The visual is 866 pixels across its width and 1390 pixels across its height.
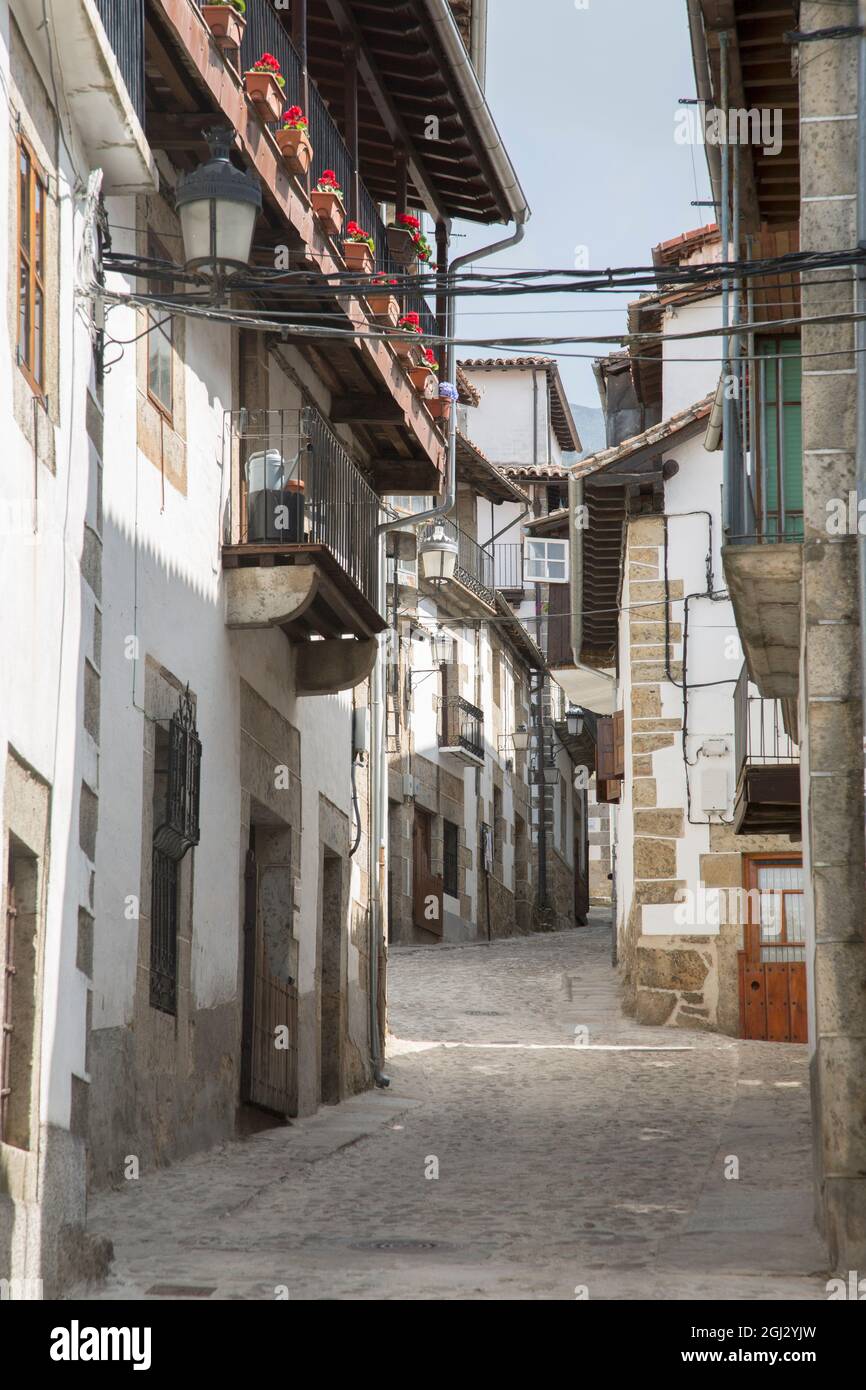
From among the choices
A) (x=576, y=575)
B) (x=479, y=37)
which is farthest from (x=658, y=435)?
(x=479, y=37)

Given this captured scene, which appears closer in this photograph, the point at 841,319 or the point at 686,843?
the point at 841,319

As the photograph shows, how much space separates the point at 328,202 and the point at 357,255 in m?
0.67

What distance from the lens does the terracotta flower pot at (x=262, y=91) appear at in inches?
432

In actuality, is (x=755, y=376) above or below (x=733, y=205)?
below

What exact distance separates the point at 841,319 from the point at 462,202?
917cm

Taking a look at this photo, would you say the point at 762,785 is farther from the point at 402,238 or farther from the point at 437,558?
the point at 437,558

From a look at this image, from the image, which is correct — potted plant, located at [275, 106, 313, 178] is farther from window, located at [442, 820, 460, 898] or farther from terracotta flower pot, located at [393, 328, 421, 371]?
window, located at [442, 820, 460, 898]


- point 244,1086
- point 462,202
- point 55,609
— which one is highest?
point 462,202

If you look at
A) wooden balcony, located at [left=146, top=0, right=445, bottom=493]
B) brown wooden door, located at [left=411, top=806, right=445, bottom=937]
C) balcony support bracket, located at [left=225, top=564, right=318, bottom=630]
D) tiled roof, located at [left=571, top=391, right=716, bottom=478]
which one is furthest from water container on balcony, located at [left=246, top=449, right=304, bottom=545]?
brown wooden door, located at [left=411, top=806, right=445, bottom=937]

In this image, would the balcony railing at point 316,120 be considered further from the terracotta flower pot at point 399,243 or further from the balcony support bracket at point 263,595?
the balcony support bracket at point 263,595

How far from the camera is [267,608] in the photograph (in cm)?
1261

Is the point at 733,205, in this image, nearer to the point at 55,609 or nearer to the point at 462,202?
the point at 55,609

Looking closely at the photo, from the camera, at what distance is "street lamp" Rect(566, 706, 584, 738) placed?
38.0 meters
